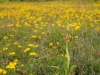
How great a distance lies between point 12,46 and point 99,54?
1660 millimetres

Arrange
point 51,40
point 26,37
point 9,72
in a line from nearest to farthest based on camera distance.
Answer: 1. point 9,72
2. point 51,40
3. point 26,37

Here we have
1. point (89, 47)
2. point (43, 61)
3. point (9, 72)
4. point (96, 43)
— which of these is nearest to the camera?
point (9, 72)

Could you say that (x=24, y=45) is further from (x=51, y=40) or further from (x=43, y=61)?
(x=43, y=61)

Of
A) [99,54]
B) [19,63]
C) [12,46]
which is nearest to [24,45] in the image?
[12,46]

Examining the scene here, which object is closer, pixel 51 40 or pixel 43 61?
pixel 43 61

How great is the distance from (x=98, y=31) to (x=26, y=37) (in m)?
1.58

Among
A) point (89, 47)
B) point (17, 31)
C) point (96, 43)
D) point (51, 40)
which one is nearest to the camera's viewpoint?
point (89, 47)

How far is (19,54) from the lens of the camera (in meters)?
3.63

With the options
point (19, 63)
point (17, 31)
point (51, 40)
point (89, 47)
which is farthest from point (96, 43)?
point (17, 31)

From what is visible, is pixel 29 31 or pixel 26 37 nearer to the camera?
pixel 26 37

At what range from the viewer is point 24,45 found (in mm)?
4086

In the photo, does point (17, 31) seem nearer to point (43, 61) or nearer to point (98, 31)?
point (98, 31)

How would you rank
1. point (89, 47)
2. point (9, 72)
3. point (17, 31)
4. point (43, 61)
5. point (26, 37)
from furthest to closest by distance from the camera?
point (17, 31), point (26, 37), point (89, 47), point (43, 61), point (9, 72)

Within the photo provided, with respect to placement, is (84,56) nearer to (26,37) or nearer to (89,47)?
(89,47)
